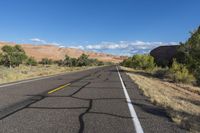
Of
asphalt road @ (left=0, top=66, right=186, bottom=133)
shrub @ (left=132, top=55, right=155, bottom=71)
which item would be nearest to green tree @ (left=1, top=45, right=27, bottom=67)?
shrub @ (left=132, top=55, right=155, bottom=71)

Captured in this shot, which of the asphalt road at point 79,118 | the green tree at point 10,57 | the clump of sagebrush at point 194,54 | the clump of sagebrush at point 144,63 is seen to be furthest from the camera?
the green tree at point 10,57

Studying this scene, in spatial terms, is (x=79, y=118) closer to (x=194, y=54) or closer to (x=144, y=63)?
(x=194, y=54)

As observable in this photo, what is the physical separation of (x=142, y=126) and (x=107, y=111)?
1920 millimetres

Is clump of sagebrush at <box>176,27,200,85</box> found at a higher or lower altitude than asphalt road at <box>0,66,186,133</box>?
higher

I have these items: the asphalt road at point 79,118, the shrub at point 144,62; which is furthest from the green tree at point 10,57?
the asphalt road at point 79,118

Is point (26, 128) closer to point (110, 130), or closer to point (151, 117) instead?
point (110, 130)

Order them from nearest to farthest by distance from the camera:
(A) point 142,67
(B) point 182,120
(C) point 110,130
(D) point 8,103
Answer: (C) point 110,130 → (B) point 182,120 → (D) point 8,103 → (A) point 142,67

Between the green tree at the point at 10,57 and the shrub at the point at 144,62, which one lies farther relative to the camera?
the green tree at the point at 10,57

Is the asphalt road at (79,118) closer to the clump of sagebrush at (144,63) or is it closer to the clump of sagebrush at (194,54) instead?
the clump of sagebrush at (194,54)

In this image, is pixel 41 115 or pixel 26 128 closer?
pixel 26 128

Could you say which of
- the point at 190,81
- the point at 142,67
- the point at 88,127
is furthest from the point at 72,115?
the point at 142,67

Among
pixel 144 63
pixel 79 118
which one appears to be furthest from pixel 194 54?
pixel 144 63

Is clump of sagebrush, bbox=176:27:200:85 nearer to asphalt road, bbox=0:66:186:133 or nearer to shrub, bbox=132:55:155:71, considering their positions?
asphalt road, bbox=0:66:186:133

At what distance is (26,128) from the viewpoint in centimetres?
590
